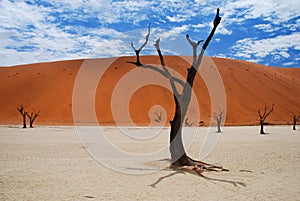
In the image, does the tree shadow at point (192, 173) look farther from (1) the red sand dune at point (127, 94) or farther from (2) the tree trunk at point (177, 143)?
(1) the red sand dune at point (127, 94)

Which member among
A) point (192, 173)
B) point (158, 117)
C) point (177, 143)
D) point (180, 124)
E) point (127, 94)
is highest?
point (127, 94)

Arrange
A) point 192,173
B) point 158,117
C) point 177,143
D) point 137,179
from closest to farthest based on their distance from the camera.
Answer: point 137,179, point 192,173, point 177,143, point 158,117

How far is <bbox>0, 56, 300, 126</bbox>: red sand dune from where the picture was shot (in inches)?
1933

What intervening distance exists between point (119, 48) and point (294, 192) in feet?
35.7

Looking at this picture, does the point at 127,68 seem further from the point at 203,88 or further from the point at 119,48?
the point at 119,48

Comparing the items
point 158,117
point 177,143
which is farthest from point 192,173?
point 158,117

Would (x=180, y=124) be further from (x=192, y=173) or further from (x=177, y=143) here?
(x=192, y=173)

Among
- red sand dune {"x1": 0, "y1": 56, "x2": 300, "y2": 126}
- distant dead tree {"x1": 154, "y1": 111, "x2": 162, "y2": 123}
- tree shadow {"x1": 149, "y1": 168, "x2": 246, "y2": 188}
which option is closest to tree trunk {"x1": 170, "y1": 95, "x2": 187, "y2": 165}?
tree shadow {"x1": 149, "y1": 168, "x2": 246, "y2": 188}

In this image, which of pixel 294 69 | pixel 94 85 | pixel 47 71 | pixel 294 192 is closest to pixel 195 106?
pixel 94 85

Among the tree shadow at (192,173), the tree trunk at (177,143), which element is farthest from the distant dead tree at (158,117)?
the tree shadow at (192,173)

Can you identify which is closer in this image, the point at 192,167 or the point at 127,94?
the point at 192,167

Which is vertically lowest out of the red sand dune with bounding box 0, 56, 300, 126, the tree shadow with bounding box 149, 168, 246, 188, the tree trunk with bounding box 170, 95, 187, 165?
the tree shadow with bounding box 149, 168, 246, 188

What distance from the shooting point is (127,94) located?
55500 millimetres

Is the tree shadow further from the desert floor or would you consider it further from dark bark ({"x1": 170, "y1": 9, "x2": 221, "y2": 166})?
dark bark ({"x1": 170, "y1": 9, "x2": 221, "y2": 166})
